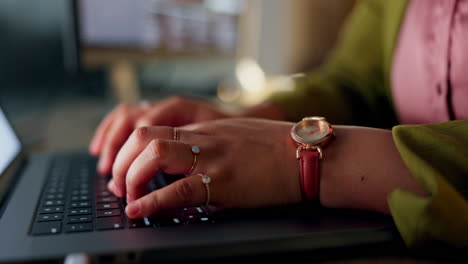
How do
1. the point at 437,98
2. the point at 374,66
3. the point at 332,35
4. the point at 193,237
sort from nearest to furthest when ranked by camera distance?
the point at 193,237 → the point at 437,98 → the point at 374,66 → the point at 332,35

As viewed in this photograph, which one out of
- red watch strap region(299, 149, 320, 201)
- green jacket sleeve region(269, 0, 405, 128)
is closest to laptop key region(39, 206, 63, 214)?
red watch strap region(299, 149, 320, 201)

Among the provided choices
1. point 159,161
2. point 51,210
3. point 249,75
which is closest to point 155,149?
point 159,161

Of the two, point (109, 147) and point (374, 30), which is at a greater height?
point (374, 30)

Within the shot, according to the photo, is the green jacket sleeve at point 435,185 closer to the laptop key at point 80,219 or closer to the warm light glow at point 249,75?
the laptop key at point 80,219

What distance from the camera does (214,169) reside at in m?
0.38

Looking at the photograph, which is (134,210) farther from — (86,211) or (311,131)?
(311,131)

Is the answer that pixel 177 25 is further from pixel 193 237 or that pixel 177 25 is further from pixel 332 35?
pixel 193 237

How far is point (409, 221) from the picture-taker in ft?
1.06

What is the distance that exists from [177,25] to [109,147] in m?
0.78

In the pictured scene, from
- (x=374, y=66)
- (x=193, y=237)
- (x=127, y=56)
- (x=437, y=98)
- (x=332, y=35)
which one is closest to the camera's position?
(x=193, y=237)

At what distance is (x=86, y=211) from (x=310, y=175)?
0.67 feet

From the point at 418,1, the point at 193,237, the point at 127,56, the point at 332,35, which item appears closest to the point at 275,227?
the point at 193,237

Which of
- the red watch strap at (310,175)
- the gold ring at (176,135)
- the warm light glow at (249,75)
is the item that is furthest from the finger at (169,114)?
the warm light glow at (249,75)

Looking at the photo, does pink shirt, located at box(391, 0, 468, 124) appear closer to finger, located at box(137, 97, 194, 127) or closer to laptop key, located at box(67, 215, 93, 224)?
finger, located at box(137, 97, 194, 127)
